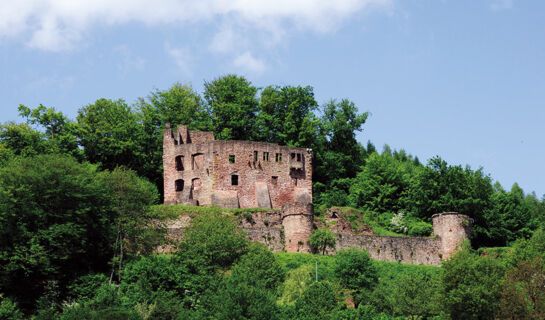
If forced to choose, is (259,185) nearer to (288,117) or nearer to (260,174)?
(260,174)

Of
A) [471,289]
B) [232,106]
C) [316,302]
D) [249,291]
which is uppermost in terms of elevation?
[232,106]

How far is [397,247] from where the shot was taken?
6562cm

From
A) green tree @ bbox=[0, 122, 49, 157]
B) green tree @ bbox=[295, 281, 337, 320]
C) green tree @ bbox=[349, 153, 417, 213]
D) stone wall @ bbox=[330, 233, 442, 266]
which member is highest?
green tree @ bbox=[0, 122, 49, 157]

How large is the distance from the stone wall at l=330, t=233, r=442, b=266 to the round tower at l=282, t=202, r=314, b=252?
229 cm

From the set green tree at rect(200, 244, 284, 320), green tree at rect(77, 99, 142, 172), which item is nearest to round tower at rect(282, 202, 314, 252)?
green tree at rect(200, 244, 284, 320)

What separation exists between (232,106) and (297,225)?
23.2 metres

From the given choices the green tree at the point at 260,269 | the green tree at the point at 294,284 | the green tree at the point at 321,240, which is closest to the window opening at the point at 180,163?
the green tree at the point at 321,240

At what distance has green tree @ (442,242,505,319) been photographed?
160 ft

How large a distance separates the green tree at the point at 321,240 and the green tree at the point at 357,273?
494 centimetres

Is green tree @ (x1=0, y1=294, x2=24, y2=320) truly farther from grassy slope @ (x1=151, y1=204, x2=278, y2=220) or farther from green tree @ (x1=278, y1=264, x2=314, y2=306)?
grassy slope @ (x1=151, y1=204, x2=278, y2=220)

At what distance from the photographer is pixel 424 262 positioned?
65938 mm

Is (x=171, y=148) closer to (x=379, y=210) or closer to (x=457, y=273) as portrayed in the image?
(x=379, y=210)

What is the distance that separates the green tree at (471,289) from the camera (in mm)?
48719

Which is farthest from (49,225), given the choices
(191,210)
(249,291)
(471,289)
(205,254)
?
(471,289)
